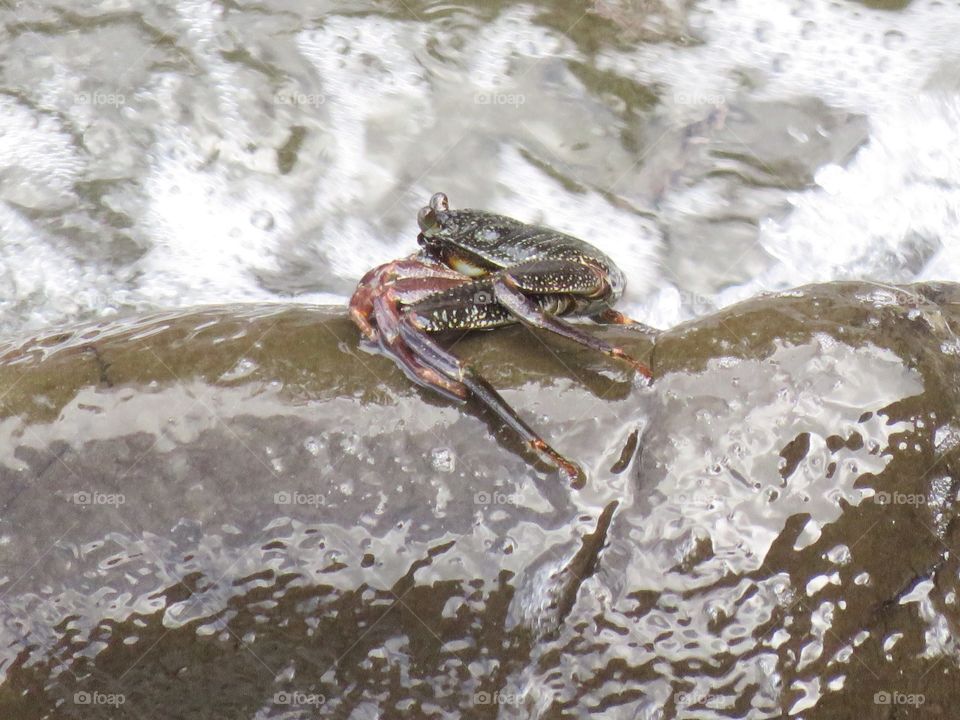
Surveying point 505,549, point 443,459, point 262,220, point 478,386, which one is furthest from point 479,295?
point 262,220

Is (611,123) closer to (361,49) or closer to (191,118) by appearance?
(361,49)

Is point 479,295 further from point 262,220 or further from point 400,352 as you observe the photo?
point 262,220

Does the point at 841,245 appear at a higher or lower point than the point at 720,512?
lower

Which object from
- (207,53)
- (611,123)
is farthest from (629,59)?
(207,53)

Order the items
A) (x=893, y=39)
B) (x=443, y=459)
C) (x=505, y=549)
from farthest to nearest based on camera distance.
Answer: (x=893, y=39) < (x=443, y=459) < (x=505, y=549)

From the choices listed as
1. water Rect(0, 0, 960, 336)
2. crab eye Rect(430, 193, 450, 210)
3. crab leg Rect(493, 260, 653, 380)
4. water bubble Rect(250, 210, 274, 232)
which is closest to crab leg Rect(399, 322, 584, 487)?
crab leg Rect(493, 260, 653, 380)

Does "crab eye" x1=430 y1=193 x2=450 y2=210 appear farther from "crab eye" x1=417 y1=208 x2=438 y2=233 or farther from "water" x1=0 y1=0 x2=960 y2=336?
"water" x1=0 y1=0 x2=960 y2=336

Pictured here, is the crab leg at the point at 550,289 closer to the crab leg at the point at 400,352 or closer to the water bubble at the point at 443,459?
the crab leg at the point at 400,352
